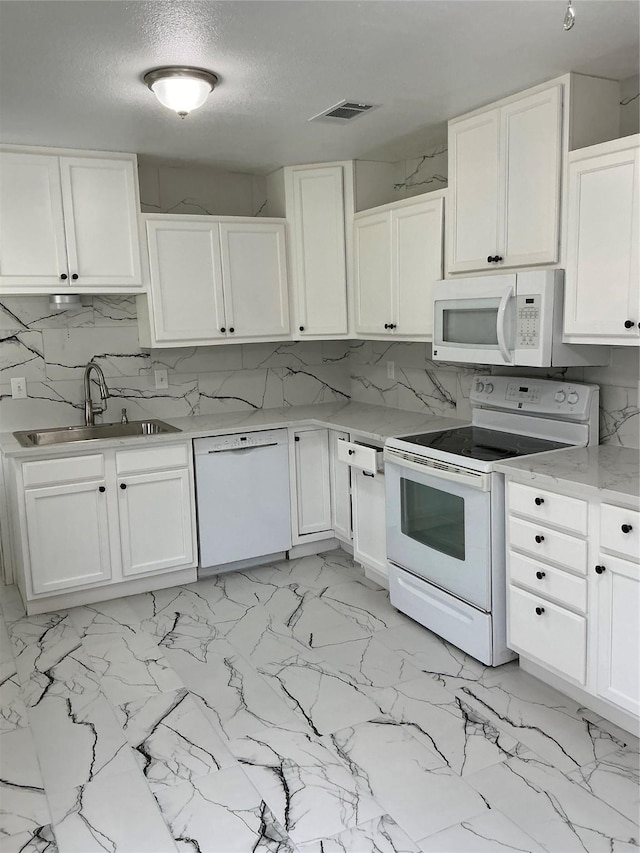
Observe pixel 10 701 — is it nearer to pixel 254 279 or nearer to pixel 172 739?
pixel 172 739

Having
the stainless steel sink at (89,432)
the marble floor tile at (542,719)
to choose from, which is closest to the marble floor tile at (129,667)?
the stainless steel sink at (89,432)

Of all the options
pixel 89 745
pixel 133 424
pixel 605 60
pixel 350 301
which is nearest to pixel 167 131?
pixel 350 301

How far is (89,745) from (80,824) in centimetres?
39

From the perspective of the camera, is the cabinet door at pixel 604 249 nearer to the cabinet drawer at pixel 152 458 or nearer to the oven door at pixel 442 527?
the oven door at pixel 442 527

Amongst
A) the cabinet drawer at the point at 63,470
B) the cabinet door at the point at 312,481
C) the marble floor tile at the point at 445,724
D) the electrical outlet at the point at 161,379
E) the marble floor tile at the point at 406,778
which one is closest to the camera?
the marble floor tile at the point at 406,778

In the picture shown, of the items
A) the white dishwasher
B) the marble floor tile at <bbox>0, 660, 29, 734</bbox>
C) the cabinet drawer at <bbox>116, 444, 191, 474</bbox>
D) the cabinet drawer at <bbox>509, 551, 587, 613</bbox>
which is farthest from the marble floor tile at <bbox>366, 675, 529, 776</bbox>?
the cabinet drawer at <bbox>116, 444, 191, 474</bbox>

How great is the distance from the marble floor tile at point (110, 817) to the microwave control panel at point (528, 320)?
212 centimetres

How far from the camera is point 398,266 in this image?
3.65 metres

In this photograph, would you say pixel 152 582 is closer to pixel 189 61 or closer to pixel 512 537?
pixel 512 537

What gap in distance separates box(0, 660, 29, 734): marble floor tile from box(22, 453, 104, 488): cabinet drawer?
0.86 metres

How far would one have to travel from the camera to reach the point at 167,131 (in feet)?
10.8

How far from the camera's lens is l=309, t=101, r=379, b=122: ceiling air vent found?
2.97 metres

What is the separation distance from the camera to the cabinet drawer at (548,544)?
94.1 inches

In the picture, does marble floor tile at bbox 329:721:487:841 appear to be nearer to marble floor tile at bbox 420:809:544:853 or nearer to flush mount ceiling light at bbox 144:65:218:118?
marble floor tile at bbox 420:809:544:853
